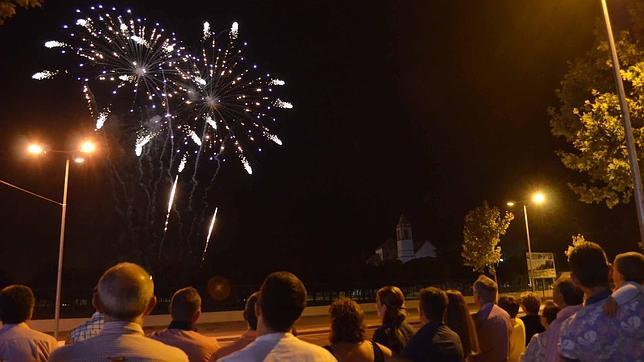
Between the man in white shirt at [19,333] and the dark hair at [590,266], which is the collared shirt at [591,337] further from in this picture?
the man in white shirt at [19,333]

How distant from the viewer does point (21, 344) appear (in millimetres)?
4062

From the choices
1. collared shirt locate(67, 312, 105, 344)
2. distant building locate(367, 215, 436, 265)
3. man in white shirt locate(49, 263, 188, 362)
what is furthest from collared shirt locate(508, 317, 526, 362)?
distant building locate(367, 215, 436, 265)

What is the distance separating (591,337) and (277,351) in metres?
1.77

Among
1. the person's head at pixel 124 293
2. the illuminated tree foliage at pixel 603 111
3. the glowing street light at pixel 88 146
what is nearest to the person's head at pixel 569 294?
the person's head at pixel 124 293

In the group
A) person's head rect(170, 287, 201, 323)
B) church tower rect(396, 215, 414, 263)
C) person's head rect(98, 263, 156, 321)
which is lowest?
person's head rect(170, 287, 201, 323)

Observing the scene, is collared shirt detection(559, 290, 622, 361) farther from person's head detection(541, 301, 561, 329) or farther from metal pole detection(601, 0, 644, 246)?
metal pole detection(601, 0, 644, 246)

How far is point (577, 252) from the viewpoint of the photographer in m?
3.39

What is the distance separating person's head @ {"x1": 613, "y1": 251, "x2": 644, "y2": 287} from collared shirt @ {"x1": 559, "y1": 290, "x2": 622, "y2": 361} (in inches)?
22.8

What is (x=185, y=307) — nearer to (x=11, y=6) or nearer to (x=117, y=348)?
(x=117, y=348)

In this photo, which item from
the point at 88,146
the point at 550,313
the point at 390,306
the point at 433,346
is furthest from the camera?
the point at 88,146

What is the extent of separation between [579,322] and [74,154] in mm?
19581

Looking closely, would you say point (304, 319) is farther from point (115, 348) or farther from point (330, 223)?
point (115, 348)

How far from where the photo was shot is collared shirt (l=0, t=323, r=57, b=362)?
4.01 m

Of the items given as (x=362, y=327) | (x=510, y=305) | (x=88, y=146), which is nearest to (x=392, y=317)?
(x=362, y=327)
